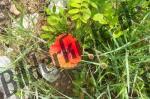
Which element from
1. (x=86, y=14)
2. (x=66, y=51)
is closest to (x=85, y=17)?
(x=86, y=14)

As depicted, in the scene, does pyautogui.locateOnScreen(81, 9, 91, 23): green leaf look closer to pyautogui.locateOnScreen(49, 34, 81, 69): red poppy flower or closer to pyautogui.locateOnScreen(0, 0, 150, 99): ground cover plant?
pyautogui.locateOnScreen(0, 0, 150, 99): ground cover plant

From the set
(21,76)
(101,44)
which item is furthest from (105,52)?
(21,76)

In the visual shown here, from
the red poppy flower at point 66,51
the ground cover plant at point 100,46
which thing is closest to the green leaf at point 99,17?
the ground cover plant at point 100,46

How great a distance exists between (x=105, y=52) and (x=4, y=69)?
52cm

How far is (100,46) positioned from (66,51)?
20cm

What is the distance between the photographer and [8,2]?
266 cm

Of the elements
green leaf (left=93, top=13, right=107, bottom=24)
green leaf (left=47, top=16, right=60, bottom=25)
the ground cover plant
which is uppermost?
green leaf (left=47, top=16, right=60, bottom=25)

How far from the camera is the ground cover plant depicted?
2094mm

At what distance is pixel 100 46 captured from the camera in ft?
7.29

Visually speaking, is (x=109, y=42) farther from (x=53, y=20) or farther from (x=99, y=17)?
(x=53, y=20)

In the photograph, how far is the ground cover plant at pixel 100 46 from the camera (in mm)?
2094

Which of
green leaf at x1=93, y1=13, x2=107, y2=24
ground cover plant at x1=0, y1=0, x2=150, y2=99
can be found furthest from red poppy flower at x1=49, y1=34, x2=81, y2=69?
green leaf at x1=93, y1=13, x2=107, y2=24

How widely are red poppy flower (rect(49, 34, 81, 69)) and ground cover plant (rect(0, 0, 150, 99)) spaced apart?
5 cm

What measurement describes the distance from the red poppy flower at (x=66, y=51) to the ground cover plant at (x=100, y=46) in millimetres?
46
